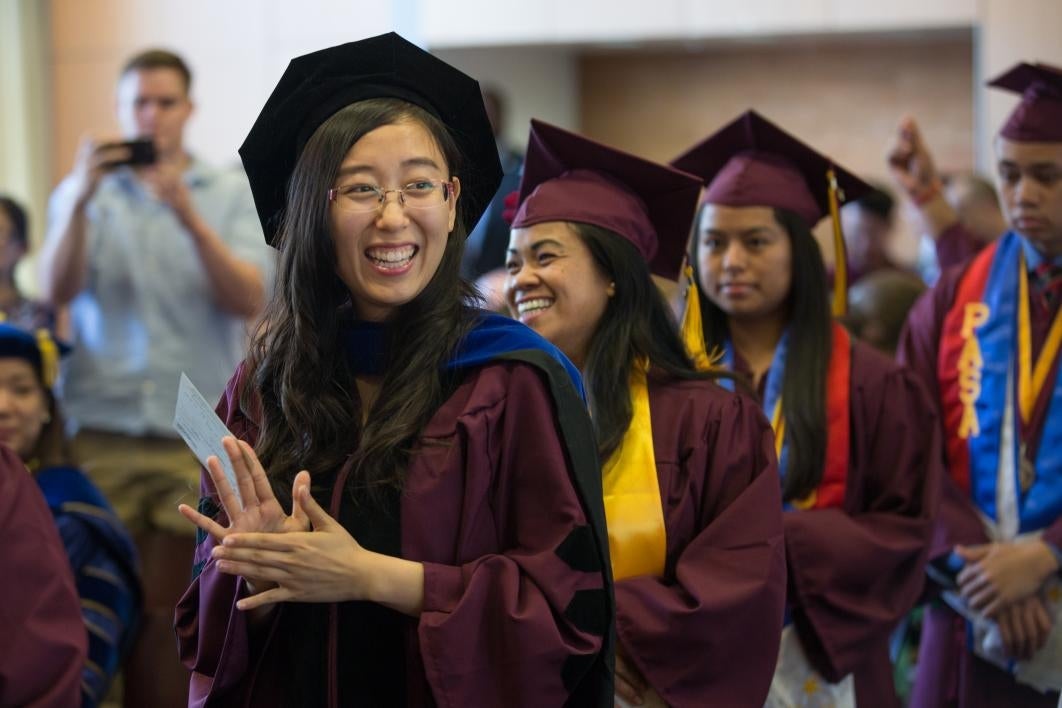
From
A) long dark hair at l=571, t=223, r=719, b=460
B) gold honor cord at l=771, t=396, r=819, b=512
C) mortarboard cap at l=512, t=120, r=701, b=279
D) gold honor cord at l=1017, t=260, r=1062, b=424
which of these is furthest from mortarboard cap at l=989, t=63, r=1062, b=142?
long dark hair at l=571, t=223, r=719, b=460

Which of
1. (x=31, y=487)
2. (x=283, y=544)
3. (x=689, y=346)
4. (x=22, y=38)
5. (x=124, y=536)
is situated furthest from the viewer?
(x=22, y=38)

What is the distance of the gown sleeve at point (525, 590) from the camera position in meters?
1.94

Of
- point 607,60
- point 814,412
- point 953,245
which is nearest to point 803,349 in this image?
point 814,412

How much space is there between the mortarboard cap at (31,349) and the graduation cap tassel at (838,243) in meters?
2.10

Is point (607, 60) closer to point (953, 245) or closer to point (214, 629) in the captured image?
point (953, 245)

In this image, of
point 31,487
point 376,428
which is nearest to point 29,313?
point 31,487

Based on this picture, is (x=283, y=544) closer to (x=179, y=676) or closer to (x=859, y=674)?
(x=859, y=674)

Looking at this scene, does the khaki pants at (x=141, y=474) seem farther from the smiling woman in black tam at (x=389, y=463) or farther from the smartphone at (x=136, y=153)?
the smiling woman in black tam at (x=389, y=463)

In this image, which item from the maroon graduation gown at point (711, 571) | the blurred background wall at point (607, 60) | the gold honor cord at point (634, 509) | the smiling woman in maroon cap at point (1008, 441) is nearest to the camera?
the maroon graduation gown at point (711, 571)

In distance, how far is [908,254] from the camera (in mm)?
9188

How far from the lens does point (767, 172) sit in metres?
3.45

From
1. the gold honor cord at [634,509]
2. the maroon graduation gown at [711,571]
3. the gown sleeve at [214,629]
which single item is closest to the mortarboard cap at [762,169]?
the maroon graduation gown at [711,571]

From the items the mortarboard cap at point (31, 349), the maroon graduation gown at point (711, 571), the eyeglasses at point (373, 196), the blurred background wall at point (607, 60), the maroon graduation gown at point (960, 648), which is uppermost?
the blurred background wall at point (607, 60)

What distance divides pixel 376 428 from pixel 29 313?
10.1 feet
